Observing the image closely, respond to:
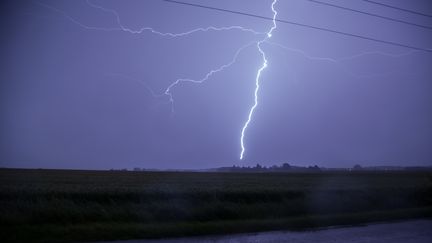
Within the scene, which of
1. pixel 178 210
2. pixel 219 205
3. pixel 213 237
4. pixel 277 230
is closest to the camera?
pixel 213 237

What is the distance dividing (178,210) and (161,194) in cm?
370

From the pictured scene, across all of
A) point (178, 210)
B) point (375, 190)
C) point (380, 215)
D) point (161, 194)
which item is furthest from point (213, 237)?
point (375, 190)

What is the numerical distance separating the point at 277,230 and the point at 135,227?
499 cm

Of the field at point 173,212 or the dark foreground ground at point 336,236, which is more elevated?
the field at point 173,212

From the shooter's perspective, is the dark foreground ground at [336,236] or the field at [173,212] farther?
the field at [173,212]

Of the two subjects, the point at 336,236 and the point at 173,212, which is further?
the point at 173,212

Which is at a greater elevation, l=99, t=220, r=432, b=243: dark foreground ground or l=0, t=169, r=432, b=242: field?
l=0, t=169, r=432, b=242: field

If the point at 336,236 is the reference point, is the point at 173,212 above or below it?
above

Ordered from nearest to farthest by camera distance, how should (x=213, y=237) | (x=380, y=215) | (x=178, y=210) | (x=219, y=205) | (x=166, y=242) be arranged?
(x=166, y=242), (x=213, y=237), (x=178, y=210), (x=219, y=205), (x=380, y=215)

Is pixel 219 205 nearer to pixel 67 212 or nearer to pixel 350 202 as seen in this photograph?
pixel 67 212

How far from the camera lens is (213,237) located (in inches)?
511

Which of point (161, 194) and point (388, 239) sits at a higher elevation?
point (161, 194)

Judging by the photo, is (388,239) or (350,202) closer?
(388,239)

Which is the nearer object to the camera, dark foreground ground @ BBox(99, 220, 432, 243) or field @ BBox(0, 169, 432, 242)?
dark foreground ground @ BBox(99, 220, 432, 243)
